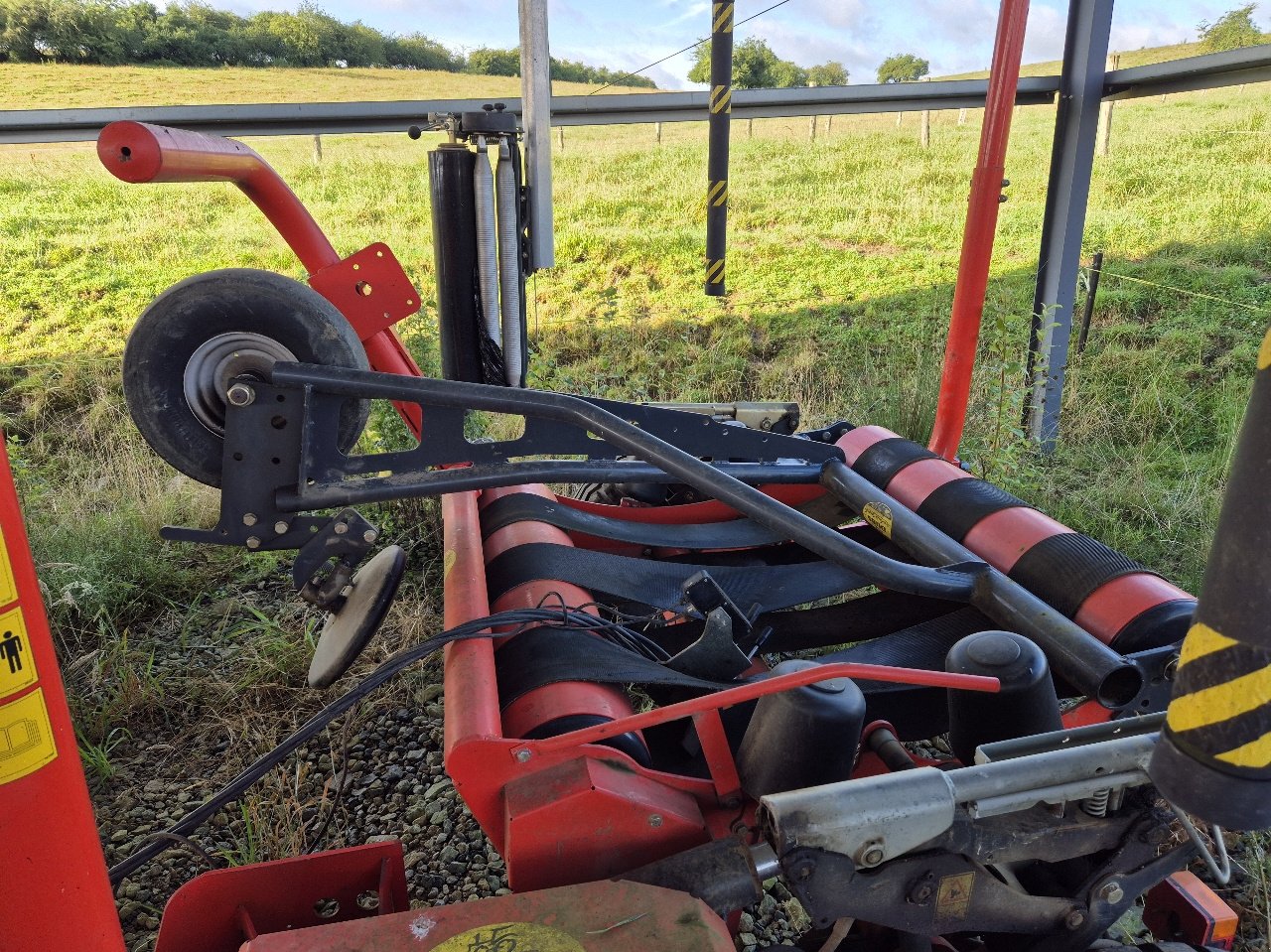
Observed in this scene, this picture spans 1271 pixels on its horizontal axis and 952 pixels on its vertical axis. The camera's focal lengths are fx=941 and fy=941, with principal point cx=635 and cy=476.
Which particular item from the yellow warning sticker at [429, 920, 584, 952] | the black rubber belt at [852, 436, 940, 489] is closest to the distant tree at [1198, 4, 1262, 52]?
the black rubber belt at [852, 436, 940, 489]

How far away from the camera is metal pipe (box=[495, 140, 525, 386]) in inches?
116

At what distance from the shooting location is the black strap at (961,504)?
2654 mm

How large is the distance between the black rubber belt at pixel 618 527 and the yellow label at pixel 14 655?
1554 mm

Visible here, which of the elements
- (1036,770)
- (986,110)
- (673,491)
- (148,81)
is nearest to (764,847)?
(1036,770)

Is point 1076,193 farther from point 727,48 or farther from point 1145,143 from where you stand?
point 1145,143

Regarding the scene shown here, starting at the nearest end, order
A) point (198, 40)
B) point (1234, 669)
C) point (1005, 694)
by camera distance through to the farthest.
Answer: point (1234, 669), point (1005, 694), point (198, 40)

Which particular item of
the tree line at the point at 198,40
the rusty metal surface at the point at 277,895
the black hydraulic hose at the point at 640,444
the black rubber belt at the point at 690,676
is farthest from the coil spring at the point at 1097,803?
the tree line at the point at 198,40

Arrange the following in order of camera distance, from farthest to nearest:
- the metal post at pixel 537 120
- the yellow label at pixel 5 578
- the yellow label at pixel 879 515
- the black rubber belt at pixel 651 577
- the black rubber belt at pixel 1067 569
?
the metal post at pixel 537 120
the yellow label at pixel 879 515
the black rubber belt at pixel 651 577
the black rubber belt at pixel 1067 569
the yellow label at pixel 5 578

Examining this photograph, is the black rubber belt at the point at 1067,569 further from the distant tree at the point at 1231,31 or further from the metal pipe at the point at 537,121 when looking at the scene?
the distant tree at the point at 1231,31

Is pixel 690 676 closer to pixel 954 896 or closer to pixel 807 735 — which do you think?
pixel 807 735

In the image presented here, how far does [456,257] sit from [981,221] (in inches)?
79.2

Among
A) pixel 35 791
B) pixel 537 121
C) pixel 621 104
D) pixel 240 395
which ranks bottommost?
pixel 35 791

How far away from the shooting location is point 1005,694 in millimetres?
1776

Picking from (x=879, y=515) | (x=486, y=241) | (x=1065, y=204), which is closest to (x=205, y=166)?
(x=486, y=241)
